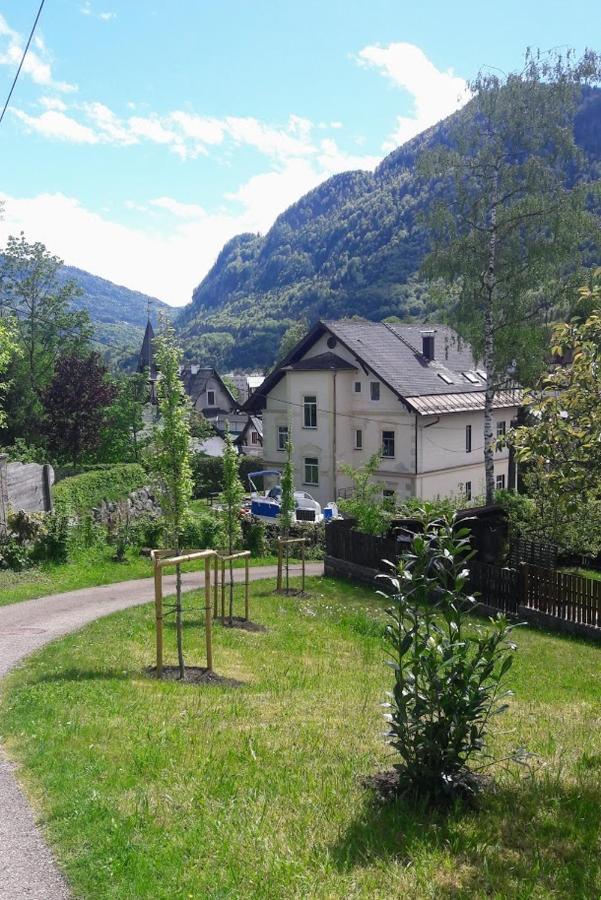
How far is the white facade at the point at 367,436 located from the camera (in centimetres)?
3697

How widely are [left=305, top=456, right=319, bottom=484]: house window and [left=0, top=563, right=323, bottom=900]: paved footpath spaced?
12.8 m

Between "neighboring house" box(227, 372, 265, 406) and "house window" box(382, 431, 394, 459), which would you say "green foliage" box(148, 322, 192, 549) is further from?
"neighboring house" box(227, 372, 265, 406)

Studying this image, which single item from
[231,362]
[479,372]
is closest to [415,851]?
[479,372]

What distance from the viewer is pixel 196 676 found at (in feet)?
36.6

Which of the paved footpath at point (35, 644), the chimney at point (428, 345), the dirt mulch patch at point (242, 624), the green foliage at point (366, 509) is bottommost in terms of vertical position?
the dirt mulch patch at point (242, 624)

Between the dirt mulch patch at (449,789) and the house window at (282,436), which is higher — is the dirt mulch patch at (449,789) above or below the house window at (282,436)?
below

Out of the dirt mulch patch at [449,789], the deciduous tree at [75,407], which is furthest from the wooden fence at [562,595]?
the deciduous tree at [75,407]

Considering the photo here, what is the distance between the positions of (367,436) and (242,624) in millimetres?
23522

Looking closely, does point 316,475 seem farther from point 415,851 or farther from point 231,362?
point 231,362

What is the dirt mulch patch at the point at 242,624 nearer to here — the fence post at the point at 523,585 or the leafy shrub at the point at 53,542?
the fence post at the point at 523,585

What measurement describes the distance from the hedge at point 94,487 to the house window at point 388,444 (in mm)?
11973

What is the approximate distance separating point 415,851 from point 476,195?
26.1 metres

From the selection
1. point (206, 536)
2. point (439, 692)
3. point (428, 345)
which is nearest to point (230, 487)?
point (206, 536)

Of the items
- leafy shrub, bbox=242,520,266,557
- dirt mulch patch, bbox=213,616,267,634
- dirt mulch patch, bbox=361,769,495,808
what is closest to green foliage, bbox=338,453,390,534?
leafy shrub, bbox=242,520,266,557
